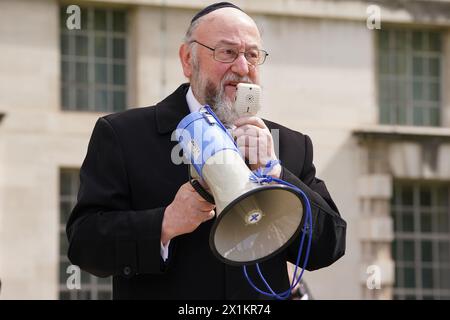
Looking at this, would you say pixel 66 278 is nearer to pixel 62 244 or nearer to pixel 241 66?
pixel 62 244

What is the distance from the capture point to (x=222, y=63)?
5855 millimetres

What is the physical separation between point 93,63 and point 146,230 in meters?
15.6

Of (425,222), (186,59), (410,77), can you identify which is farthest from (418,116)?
(186,59)

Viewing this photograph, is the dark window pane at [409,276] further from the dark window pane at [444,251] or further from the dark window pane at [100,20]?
the dark window pane at [100,20]

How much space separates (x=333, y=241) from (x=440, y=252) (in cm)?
1746

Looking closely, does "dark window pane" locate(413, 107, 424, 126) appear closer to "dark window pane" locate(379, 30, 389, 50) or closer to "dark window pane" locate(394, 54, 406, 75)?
"dark window pane" locate(394, 54, 406, 75)

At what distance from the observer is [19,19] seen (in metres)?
20.2

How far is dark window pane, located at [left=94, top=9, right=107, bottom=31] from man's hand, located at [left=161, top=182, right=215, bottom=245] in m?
15.7

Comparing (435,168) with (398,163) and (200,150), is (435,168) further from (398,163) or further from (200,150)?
(200,150)

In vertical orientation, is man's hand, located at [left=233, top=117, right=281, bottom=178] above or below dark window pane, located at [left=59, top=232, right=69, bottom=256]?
above

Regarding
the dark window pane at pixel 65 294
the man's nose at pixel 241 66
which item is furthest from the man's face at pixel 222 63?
the dark window pane at pixel 65 294

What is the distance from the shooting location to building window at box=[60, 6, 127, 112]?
20828 mm

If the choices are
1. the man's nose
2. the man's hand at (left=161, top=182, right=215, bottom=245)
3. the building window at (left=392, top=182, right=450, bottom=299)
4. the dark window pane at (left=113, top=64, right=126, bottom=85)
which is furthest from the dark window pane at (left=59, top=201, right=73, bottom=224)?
the man's hand at (left=161, top=182, right=215, bottom=245)
